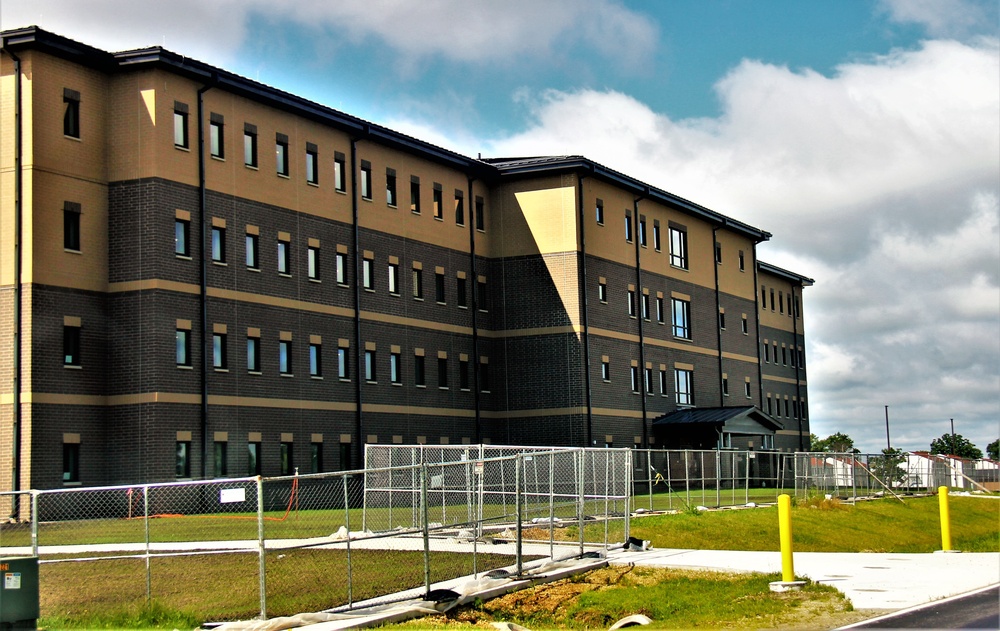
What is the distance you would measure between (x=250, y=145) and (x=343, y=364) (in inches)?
348

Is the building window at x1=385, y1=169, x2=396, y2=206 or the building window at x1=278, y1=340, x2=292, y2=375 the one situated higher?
the building window at x1=385, y1=169, x2=396, y2=206

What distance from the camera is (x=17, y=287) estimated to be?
34.8 m

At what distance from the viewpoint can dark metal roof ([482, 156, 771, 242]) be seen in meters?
50.9

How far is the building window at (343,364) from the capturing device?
44125 mm

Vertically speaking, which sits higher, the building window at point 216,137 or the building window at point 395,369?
the building window at point 216,137

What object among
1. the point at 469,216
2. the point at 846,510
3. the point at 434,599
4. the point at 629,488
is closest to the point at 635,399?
the point at 469,216

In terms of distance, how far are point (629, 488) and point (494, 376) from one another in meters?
29.8

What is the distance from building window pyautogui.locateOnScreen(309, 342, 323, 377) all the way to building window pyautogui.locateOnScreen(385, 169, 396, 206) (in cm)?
709

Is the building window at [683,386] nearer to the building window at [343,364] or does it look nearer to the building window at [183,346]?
the building window at [343,364]

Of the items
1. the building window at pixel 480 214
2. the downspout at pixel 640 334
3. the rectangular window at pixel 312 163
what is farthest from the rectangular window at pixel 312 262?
the downspout at pixel 640 334

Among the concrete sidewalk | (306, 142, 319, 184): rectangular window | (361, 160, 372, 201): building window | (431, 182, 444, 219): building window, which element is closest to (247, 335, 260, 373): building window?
(306, 142, 319, 184): rectangular window

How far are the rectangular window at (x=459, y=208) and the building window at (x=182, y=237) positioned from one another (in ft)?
50.0

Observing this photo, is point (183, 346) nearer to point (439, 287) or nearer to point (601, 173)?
point (439, 287)

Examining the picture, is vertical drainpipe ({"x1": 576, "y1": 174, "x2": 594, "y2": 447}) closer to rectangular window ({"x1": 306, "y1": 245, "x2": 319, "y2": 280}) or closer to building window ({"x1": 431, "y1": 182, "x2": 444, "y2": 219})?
building window ({"x1": 431, "y1": 182, "x2": 444, "y2": 219})
